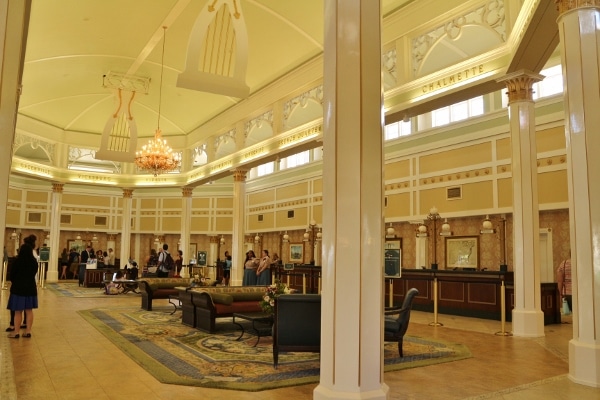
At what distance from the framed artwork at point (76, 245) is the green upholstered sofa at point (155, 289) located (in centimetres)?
1433

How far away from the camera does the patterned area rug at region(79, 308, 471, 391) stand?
16.2 ft

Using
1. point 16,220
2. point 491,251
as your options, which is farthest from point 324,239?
point 16,220

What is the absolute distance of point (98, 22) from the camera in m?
11.5

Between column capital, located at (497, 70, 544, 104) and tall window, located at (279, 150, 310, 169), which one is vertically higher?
tall window, located at (279, 150, 310, 169)

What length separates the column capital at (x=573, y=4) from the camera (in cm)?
533

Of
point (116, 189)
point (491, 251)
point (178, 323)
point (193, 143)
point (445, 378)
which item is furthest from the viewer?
point (116, 189)

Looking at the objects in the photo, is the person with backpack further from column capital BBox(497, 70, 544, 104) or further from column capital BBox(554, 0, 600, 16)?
column capital BBox(554, 0, 600, 16)

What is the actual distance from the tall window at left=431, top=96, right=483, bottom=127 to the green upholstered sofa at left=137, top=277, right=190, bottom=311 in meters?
8.83

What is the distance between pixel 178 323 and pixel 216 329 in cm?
116

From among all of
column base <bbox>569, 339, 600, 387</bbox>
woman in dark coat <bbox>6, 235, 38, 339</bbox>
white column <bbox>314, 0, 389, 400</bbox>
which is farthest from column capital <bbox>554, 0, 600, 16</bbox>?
woman in dark coat <bbox>6, 235, 38, 339</bbox>

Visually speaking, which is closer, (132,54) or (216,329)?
(216,329)

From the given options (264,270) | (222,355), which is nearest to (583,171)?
(222,355)

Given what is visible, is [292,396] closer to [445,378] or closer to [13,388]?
[445,378]

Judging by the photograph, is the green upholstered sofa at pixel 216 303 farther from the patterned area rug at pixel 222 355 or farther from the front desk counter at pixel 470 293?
the front desk counter at pixel 470 293
